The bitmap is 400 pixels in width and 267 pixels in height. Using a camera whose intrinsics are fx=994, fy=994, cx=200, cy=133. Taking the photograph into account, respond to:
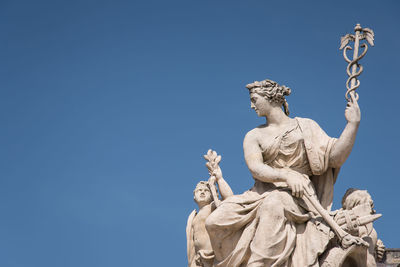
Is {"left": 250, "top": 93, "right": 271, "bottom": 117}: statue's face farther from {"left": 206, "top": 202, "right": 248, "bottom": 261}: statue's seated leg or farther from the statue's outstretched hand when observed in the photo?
{"left": 206, "top": 202, "right": 248, "bottom": 261}: statue's seated leg

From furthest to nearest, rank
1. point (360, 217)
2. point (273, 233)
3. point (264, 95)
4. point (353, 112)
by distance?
point (264, 95)
point (353, 112)
point (360, 217)
point (273, 233)

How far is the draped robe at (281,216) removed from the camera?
16.2m

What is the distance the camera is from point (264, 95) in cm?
1741

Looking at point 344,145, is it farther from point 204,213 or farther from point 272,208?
point 204,213

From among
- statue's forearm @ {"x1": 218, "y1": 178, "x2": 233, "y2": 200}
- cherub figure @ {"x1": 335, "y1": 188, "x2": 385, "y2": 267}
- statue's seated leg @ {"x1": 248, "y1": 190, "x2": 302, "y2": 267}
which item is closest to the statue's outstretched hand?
cherub figure @ {"x1": 335, "y1": 188, "x2": 385, "y2": 267}

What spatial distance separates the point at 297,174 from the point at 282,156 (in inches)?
19.6

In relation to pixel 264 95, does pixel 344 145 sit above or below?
below

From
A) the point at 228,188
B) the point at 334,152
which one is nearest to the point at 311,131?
the point at 334,152

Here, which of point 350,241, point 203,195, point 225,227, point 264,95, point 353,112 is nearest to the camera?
point 350,241

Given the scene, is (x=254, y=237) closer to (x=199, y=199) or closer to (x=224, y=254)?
(x=224, y=254)

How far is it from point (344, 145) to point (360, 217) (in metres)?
1.31

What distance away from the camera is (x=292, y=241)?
16.3 m

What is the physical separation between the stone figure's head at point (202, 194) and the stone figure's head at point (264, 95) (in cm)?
166

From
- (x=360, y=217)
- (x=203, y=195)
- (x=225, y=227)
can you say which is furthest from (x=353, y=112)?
(x=203, y=195)
